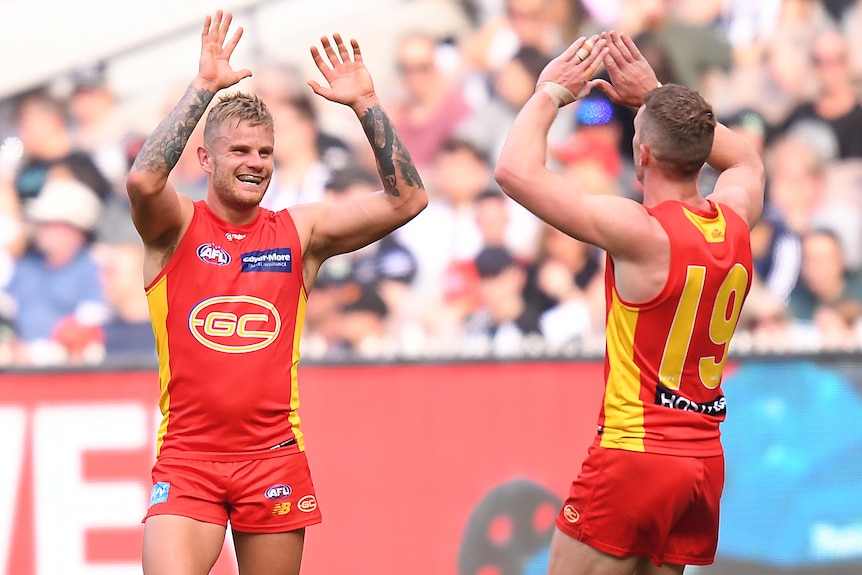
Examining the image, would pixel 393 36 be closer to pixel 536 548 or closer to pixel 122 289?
pixel 122 289

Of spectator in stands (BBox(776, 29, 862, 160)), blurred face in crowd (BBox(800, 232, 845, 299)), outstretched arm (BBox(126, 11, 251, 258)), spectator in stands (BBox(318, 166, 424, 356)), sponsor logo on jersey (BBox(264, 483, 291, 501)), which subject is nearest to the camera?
outstretched arm (BBox(126, 11, 251, 258))

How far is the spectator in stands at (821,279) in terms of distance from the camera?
678cm

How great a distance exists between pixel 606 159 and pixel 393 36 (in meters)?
1.54

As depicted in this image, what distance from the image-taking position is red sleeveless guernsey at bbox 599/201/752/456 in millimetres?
4027

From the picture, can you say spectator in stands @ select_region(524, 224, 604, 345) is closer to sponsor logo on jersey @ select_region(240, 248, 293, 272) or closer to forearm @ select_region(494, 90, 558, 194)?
sponsor logo on jersey @ select_region(240, 248, 293, 272)

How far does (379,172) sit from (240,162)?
0.58 m

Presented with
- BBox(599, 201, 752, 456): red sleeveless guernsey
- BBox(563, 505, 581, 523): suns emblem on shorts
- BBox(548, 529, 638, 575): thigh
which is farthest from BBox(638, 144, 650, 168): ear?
BBox(548, 529, 638, 575): thigh

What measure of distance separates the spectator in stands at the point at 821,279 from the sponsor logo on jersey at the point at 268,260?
3.54m

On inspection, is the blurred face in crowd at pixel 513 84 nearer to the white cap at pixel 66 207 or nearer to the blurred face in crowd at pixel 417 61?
the blurred face in crowd at pixel 417 61

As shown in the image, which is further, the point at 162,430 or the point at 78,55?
the point at 78,55

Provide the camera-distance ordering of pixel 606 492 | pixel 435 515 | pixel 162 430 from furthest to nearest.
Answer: pixel 435 515, pixel 162 430, pixel 606 492

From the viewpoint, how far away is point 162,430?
440 cm

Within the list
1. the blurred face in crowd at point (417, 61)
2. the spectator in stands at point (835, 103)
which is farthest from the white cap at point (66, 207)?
the spectator in stands at point (835, 103)

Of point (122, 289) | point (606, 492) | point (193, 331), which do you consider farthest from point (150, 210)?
point (122, 289)
